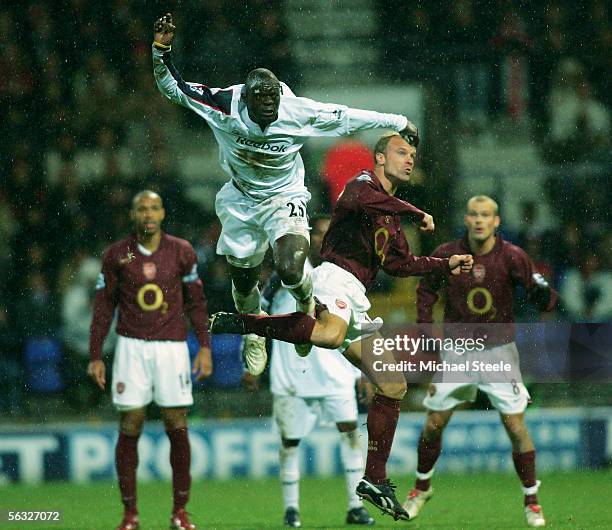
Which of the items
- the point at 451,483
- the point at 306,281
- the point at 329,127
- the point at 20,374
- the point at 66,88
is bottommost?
the point at 451,483

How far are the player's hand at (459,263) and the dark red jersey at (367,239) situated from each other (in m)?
0.10

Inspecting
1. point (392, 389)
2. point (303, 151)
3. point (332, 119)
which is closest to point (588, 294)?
point (303, 151)

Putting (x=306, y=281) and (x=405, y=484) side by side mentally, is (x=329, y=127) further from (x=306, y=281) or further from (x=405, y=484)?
(x=405, y=484)

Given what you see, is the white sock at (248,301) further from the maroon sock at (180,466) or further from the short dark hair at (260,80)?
the short dark hair at (260,80)

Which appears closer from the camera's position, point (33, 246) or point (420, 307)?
point (420, 307)

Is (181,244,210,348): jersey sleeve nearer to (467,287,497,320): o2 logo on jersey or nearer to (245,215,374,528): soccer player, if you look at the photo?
(245,215,374,528): soccer player

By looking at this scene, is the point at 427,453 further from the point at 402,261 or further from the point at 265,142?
the point at 265,142

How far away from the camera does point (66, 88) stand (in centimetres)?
1477

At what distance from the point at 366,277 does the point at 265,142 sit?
101 centimetres

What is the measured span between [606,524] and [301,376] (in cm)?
248

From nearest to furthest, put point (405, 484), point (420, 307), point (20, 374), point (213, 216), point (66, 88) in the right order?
point (420, 307), point (405, 484), point (20, 374), point (213, 216), point (66, 88)

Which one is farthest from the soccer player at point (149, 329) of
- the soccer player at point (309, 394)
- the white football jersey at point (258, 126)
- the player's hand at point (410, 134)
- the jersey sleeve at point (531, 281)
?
the jersey sleeve at point (531, 281)

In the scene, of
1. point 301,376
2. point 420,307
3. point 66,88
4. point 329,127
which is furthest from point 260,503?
point 66,88

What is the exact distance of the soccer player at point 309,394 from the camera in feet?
30.6
